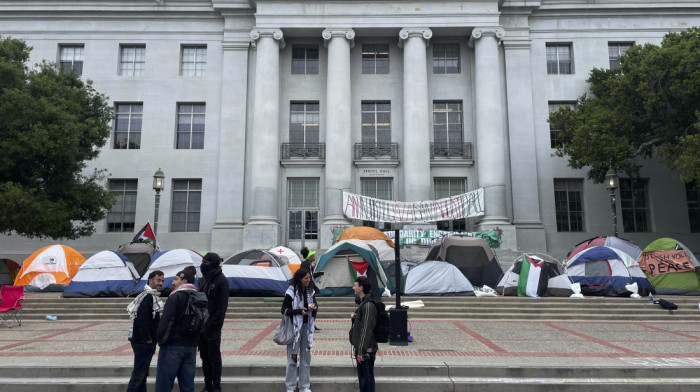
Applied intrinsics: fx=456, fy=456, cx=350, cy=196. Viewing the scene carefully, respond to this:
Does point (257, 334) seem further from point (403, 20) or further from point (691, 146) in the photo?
point (403, 20)

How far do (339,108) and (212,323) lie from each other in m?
20.4

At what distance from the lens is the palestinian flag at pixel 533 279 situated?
15.9m

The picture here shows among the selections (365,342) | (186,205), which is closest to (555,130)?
(186,205)

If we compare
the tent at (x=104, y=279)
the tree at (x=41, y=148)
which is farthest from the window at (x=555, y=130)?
the tree at (x=41, y=148)

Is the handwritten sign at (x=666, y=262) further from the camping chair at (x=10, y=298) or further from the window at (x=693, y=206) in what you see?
the camping chair at (x=10, y=298)

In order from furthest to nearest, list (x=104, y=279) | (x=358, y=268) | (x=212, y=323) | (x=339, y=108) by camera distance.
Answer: (x=339, y=108), (x=104, y=279), (x=358, y=268), (x=212, y=323)

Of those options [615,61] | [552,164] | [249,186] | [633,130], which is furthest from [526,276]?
[615,61]

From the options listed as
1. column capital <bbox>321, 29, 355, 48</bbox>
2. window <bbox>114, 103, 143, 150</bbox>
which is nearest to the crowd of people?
column capital <bbox>321, 29, 355, 48</bbox>

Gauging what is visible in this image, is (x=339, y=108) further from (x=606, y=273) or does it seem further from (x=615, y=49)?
(x=615, y=49)

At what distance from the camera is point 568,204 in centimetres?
2655

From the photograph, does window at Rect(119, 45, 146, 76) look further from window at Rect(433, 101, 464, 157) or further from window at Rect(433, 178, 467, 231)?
window at Rect(433, 178, 467, 231)

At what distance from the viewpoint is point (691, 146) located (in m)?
18.4

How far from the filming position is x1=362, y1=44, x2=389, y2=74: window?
92.0 feet

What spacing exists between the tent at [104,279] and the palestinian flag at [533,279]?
541 inches
